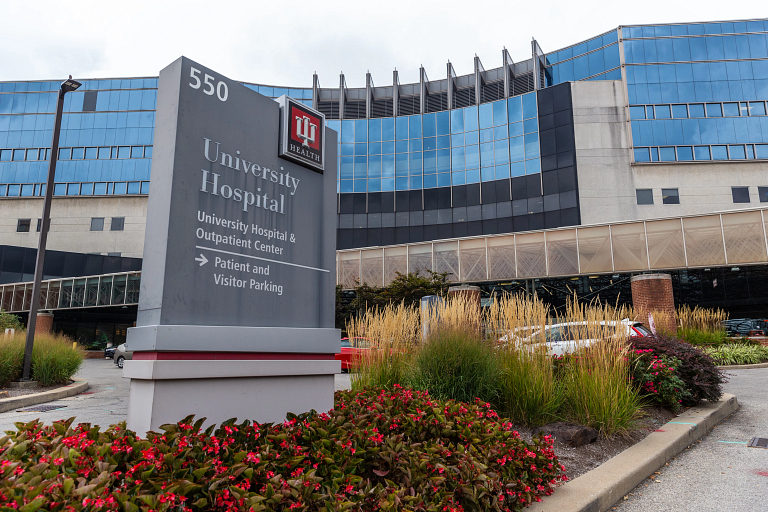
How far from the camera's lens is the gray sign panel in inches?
142

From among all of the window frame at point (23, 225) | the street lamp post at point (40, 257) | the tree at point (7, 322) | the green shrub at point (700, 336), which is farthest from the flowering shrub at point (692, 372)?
the window frame at point (23, 225)

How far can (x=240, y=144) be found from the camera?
4180mm

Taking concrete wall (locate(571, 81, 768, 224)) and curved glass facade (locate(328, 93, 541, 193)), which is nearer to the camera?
concrete wall (locate(571, 81, 768, 224))

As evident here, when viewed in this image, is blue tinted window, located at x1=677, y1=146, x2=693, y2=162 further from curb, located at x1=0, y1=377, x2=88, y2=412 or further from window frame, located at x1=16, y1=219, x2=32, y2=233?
window frame, located at x1=16, y1=219, x2=32, y2=233

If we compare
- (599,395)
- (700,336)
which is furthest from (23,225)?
(599,395)

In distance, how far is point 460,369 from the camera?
229 inches

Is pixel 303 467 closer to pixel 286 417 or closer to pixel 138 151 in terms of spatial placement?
pixel 286 417

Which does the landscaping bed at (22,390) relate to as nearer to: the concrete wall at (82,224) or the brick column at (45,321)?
the brick column at (45,321)

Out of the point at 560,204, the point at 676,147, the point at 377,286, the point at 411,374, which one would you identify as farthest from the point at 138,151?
the point at 411,374

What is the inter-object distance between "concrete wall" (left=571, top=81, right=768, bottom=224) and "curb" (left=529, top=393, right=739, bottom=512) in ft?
99.4

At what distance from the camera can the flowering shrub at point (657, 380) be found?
24.8 feet

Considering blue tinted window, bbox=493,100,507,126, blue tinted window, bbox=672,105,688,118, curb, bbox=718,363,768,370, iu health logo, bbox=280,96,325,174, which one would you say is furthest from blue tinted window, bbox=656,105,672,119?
iu health logo, bbox=280,96,325,174

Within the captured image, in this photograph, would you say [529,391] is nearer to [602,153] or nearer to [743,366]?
[743,366]

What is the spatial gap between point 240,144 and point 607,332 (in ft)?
16.7
